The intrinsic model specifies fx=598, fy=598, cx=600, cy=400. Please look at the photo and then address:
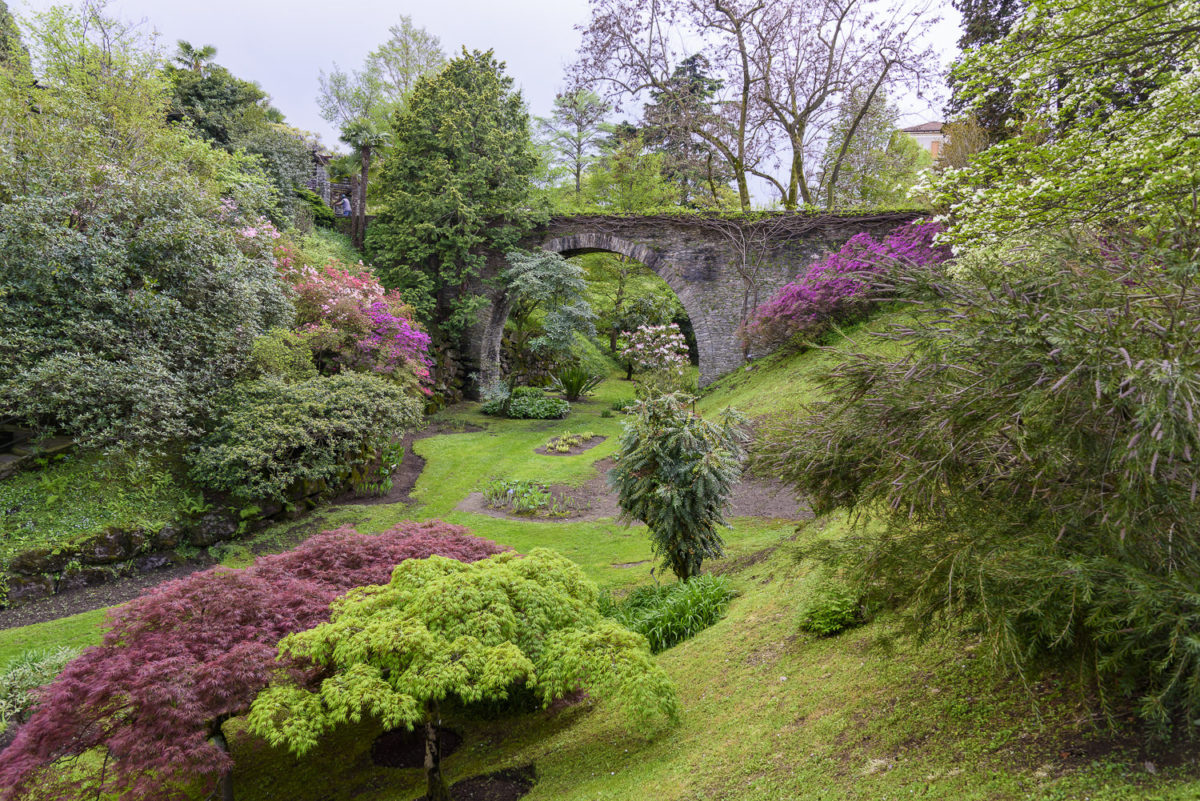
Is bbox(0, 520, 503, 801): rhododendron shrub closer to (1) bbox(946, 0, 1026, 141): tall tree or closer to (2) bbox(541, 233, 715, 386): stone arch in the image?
(2) bbox(541, 233, 715, 386): stone arch

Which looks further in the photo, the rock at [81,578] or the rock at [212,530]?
the rock at [212,530]

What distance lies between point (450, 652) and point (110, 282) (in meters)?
7.68

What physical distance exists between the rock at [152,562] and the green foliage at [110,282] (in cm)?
143

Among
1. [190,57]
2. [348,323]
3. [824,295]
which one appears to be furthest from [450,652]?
[190,57]

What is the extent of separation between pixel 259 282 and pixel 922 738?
32.5 feet

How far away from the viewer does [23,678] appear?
182 inches

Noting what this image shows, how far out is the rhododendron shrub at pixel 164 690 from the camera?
2.96m

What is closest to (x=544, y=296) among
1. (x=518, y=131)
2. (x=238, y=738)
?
(x=518, y=131)

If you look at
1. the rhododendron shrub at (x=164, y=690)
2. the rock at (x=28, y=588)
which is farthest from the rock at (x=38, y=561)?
the rhododendron shrub at (x=164, y=690)

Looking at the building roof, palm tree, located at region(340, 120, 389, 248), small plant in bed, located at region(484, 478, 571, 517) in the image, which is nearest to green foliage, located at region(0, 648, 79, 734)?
small plant in bed, located at region(484, 478, 571, 517)

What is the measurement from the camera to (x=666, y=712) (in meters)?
3.30

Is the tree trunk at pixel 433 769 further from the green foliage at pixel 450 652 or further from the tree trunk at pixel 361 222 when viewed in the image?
the tree trunk at pixel 361 222

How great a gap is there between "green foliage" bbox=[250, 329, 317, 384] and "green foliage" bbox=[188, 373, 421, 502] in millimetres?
317

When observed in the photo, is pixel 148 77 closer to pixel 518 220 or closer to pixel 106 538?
pixel 518 220
